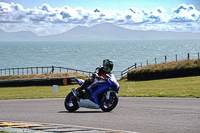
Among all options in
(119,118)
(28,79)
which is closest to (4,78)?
(28,79)

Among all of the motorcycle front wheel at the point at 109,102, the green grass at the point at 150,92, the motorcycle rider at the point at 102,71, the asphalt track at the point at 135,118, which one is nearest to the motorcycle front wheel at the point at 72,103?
the asphalt track at the point at 135,118

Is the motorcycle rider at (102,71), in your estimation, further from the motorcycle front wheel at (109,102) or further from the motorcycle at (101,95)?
the motorcycle front wheel at (109,102)

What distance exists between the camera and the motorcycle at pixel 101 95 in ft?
33.2

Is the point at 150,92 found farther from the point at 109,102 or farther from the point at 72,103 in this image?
the point at 109,102

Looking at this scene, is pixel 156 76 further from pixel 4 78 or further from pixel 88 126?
pixel 88 126

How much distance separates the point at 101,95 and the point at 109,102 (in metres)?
0.37

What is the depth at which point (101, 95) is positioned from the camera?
34.6 ft

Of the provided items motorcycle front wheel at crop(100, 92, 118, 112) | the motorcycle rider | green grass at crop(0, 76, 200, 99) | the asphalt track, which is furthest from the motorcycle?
green grass at crop(0, 76, 200, 99)

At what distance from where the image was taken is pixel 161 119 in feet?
28.0

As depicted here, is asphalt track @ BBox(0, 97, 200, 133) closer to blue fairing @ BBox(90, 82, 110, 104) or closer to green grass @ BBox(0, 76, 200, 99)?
blue fairing @ BBox(90, 82, 110, 104)

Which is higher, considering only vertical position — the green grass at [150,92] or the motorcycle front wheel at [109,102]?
the motorcycle front wheel at [109,102]

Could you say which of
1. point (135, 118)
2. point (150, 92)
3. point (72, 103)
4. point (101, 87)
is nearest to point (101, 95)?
point (101, 87)

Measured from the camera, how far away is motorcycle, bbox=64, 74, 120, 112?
398 inches

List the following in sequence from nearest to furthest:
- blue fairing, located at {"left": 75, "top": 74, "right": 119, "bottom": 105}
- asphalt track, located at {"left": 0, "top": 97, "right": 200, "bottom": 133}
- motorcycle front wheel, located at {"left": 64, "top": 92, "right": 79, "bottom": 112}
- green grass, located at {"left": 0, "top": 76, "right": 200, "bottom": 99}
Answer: asphalt track, located at {"left": 0, "top": 97, "right": 200, "bottom": 133}
blue fairing, located at {"left": 75, "top": 74, "right": 119, "bottom": 105}
motorcycle front wheel, located at {"left": 64, "top": 92, "right": 79, "bottom": 112}
green grass, located at {"left": 0, "top": 76, "right": 200, "bottom": 99}
